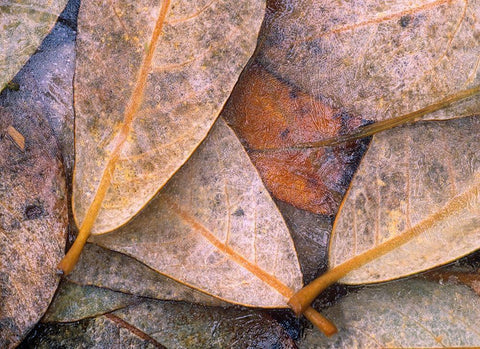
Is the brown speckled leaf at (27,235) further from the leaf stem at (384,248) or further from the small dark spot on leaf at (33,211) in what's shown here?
the leaf stem at (384,248)

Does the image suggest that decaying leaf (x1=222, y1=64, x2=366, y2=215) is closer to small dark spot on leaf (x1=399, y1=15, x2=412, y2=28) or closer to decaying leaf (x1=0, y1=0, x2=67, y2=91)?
small dark spot on leaf (x1=399, y1=15, x2=412, y2=28)

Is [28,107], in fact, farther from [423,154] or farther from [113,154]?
[423,154]

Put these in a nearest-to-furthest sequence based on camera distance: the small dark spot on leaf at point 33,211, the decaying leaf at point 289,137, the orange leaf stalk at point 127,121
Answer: the orange leaf stalk at point 127,121
the small dark spot on leaf at point 33,211
the decaying leaf at point 289,137

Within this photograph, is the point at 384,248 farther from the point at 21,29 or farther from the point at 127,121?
the point at 21,29

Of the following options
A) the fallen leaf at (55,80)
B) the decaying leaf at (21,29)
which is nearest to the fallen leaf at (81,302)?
the fallen leaf at (55,80)

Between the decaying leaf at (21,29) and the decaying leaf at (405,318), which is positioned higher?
the decaying leaf at (21,29)

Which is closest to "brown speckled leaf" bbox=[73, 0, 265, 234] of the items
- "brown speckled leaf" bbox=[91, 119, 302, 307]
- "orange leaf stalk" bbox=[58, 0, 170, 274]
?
"orange leaf stalk" bbox=[58, 0, 170, 274]

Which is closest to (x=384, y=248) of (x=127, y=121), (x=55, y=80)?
(x=127, y=121)

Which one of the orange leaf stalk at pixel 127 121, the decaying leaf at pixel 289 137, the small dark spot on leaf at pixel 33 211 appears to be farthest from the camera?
the decaying leaf at pixel 289 137
